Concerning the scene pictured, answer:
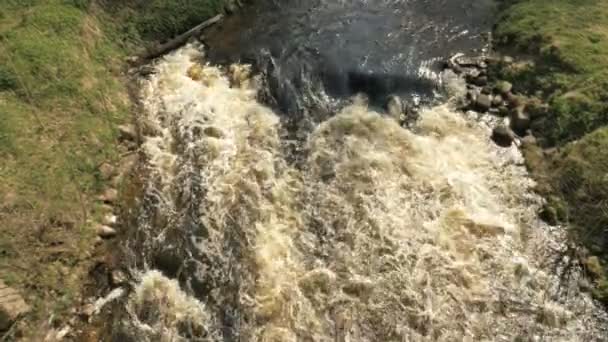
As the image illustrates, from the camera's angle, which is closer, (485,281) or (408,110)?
→ (485,281)

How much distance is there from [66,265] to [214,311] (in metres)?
3.50

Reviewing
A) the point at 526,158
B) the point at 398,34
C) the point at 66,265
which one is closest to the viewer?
the point at 66,265

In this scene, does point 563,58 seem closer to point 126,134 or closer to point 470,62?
point 470,62

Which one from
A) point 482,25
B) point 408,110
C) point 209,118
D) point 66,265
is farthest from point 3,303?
point 482,25

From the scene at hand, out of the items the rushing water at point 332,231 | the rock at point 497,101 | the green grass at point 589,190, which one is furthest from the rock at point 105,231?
the rock at point 497,101

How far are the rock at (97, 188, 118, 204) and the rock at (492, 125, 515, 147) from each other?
34.7 feet

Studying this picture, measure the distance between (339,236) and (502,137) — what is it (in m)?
6.09

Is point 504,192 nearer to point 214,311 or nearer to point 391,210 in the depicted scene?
point 391,210

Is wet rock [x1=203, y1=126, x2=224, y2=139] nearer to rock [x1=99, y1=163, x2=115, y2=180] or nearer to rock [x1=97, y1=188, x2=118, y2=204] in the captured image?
rock [x1=99, y1=163, x2=115, y2=180]

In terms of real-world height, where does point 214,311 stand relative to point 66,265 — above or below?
below

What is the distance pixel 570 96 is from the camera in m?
14.0

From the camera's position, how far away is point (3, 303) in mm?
9398

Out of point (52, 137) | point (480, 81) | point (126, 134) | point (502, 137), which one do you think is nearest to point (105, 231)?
point (52, 137)

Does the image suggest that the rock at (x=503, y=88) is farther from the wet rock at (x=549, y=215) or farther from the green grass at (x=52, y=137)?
the green grass at (x=52, y=137)
